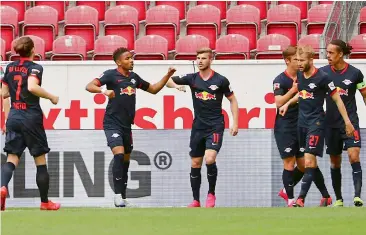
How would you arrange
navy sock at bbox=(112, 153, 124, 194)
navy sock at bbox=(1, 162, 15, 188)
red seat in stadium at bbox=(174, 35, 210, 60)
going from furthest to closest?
red seat in stadium at bbox=(174, 35, 210, 60) < navy sock at bbox=(112, 153, 124, 194) < navy sock at bbox=(1, 162, 15, 188)

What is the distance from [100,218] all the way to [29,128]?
5.64 ft

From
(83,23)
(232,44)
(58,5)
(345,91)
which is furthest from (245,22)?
(345,91)

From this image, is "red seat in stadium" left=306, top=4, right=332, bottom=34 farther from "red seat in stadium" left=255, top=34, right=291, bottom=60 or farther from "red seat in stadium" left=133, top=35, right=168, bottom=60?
"red seat in stadium" left=133, top=35, right=168, bottom=60

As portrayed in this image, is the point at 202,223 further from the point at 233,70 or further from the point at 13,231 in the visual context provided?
the point at 233,70

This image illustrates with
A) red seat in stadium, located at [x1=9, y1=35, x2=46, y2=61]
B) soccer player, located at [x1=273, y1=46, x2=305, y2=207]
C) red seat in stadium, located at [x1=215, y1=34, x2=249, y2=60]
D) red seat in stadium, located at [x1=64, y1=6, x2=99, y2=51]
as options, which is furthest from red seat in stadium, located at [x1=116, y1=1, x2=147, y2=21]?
soccer player, located at [x1=273, y1=46, x2=305, y2=207]

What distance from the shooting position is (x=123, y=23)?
1962cm

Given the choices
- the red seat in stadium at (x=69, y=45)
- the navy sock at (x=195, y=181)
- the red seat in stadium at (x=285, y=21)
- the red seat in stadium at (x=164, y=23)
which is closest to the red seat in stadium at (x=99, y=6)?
the red seat in stadium at (x=164, y=23)

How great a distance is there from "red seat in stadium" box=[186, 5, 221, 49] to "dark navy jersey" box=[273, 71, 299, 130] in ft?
19.2

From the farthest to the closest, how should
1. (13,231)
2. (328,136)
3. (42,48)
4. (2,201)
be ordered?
(42,48), (328,136), (2,201), (13,231)

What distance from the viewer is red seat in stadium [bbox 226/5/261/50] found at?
Answer: 1923 centimetres

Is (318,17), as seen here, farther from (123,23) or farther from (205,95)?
(205,95)

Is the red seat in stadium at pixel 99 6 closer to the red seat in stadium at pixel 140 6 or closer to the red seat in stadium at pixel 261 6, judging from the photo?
the red seat in stadium at pixel 140 6

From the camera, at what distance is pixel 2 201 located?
11305 millimetres

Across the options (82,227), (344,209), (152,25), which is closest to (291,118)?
(344,209)
